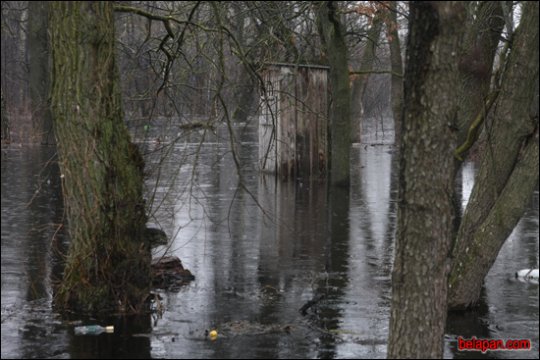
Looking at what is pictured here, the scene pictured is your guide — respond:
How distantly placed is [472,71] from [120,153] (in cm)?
1014

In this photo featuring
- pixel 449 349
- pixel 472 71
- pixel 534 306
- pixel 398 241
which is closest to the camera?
pixel 398 241

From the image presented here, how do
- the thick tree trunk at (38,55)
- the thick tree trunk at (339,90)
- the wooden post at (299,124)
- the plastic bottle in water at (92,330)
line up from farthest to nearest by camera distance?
the thick tree trunk at (38,55), the wooden post at (299,124), the thick tree trunk at (339,90), the plastic bottle in water at (92,330)

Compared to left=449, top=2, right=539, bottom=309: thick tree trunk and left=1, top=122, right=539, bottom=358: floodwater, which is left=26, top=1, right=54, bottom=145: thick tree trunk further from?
left=449, top=2, right=539, bottom=309: thick tree trunk

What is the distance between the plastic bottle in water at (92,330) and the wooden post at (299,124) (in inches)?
407

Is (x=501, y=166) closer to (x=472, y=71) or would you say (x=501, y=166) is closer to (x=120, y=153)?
(x=120, y=153)

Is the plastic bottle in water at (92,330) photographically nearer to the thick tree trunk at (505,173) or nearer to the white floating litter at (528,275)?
the thick tree trunk at (505,173)

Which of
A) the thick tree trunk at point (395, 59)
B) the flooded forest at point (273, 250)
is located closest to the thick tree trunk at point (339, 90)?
the flooded forest at point (273, 250)

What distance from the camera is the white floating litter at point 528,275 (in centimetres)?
1045

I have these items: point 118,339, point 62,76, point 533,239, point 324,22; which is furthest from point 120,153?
point 324,22

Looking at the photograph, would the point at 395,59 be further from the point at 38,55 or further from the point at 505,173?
the point at 505,173

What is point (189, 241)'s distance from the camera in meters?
12.6

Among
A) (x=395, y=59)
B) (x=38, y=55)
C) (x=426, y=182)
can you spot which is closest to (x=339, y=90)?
(x=426, y=182)

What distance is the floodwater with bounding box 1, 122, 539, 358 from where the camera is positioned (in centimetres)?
768

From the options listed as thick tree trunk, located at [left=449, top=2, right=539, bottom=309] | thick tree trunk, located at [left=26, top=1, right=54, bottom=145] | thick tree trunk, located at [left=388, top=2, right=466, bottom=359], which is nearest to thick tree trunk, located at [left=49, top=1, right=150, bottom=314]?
thick tree trunk, located at [left=449, top=2, right=539, bottom=309]
